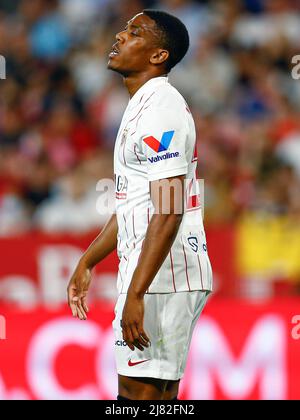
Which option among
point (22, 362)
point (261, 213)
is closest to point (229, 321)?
point (22, 362)

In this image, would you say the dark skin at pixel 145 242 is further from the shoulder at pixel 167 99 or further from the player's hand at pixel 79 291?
the shoulder at pixel 167 99

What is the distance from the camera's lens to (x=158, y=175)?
3.72 m

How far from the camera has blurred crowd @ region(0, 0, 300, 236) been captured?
29.1 feet

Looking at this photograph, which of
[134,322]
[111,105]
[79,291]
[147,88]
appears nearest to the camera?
[134,322]

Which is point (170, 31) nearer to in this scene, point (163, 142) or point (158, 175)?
point (163, 142)

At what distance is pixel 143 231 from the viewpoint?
3881 millimetres

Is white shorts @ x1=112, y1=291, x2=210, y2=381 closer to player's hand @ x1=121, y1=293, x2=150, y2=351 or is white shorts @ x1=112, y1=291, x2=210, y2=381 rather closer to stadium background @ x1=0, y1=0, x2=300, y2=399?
player's hand @ x1=121, y1=293, x2=150, y2=351

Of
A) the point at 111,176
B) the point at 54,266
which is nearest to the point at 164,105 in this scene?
the point at 54,266

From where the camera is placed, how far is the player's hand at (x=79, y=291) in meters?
4.17

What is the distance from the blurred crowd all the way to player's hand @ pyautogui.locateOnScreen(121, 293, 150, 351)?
14.8ft

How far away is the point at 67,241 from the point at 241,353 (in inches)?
93.0

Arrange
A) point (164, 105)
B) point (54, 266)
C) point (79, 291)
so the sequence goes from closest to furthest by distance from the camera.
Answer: point (164, 105) < point (79, 291) < point (54, 266)

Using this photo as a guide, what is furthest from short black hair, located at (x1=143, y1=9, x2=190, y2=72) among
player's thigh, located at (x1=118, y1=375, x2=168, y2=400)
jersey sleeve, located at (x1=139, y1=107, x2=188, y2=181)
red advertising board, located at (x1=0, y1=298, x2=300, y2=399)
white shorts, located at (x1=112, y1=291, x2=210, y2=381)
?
red advertising board, located at (x1=0, y1=298, x2=300, y2=399)

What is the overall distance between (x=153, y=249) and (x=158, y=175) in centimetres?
29
